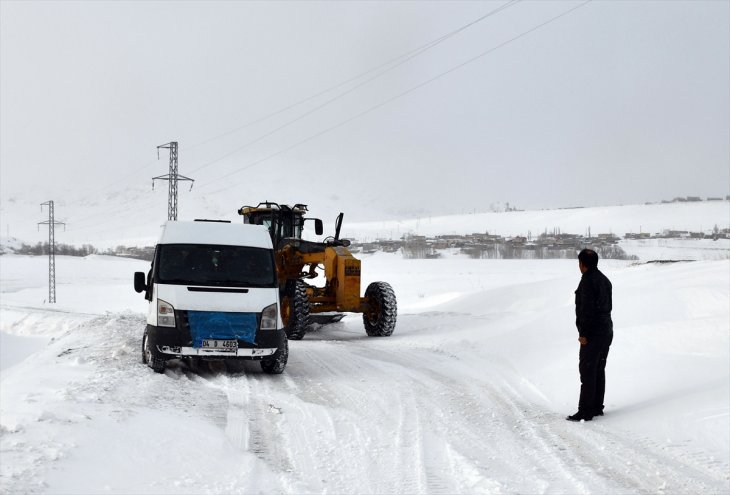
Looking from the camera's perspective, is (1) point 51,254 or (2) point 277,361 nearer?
(2) point 277,361

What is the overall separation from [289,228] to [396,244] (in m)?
54.3

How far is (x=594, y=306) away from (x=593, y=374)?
751 mm

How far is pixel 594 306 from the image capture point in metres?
7.72

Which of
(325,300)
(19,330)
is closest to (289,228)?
(325,300)

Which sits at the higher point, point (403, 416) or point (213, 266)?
point (213, 266)

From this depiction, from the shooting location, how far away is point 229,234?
11078mm

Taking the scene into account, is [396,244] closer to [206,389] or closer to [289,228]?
[289,228]

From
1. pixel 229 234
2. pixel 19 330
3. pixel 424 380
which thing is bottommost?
pixel 19 330

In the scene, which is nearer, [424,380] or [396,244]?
[424,380]

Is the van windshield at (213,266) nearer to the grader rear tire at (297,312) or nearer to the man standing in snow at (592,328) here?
the grader rear tire at (297,312)

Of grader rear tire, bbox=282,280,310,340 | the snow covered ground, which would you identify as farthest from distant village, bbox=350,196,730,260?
the snow covered ground

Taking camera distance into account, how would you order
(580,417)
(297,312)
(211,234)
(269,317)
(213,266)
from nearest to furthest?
(580,417), (269,317), (213,266), (211,234), (297,312)

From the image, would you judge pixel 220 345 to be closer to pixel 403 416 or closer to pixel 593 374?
pixel 403 416

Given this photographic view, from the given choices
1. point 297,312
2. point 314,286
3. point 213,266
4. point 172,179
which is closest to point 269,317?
point 213,266
